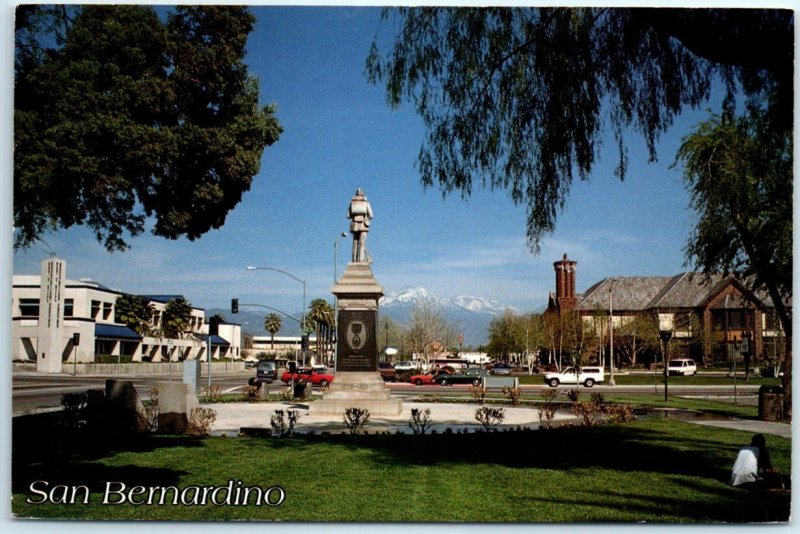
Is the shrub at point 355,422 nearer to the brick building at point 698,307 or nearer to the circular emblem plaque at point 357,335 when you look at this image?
the circular emblem plaque at point 357,335

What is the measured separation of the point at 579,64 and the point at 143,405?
9712mm

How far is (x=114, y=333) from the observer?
46.3ft

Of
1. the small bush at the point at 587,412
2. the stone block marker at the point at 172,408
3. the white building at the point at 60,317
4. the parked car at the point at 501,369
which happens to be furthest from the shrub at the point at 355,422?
the parked car at the point at 501,369

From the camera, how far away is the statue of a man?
15.6m

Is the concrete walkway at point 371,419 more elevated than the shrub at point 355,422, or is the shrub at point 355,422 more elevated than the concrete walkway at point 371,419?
the shrub at point 355,422

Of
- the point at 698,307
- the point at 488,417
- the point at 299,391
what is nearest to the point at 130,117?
the point at 488,417

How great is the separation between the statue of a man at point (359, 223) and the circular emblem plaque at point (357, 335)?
1.41 metres

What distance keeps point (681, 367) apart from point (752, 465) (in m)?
24.6

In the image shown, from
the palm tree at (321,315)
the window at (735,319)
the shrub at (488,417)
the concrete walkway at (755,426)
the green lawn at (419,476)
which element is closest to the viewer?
the green lawn at (419,476)

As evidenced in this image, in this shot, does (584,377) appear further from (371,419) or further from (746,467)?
(746,467)

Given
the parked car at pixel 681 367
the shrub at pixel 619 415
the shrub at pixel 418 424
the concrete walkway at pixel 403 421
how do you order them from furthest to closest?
the parked car at pixel 681 367
the shrub at pixel 619 415
the concrete walkway at pixel 403 421
the shrub at pixel 418 424

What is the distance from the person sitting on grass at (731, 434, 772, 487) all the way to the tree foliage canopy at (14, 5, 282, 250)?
763 centimetres

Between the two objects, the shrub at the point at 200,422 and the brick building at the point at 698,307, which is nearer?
the shrub at the point at 200,422

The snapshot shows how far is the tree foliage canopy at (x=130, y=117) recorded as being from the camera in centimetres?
1006
